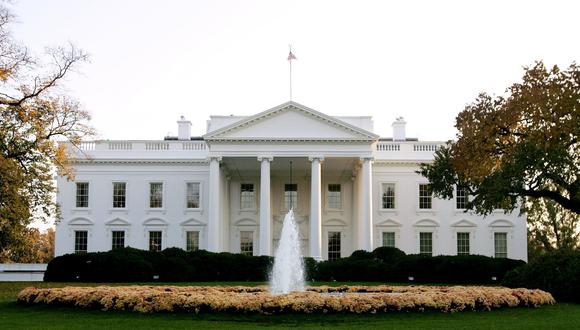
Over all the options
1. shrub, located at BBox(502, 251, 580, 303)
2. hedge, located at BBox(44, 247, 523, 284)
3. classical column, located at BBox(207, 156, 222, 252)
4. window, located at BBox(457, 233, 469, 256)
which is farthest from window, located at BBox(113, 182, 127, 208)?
shrub, located at BBox(502, 251, 580, 303)

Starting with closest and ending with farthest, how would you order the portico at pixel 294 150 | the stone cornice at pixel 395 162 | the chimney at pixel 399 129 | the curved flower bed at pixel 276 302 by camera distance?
1. the curved flower bed at pixel 276 302
2. the portico at pixel 294 150
3. the stone cornice at pixel 395 162
4. the chimney at pixel 399 129

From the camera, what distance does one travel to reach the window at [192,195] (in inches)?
2135

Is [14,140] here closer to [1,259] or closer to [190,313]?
[190,313]

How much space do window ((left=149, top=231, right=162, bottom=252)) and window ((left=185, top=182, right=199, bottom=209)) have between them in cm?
289

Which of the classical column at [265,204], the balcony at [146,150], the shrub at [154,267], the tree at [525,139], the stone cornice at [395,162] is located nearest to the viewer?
the tree at [525,139]

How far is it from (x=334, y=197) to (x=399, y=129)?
720 cm

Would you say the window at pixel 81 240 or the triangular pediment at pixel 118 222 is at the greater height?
the triangular pediment at pixel 118 222

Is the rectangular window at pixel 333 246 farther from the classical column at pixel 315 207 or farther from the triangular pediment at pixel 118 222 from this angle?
the triangular pediment at pixel 118 222

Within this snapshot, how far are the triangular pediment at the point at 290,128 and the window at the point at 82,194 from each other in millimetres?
10893

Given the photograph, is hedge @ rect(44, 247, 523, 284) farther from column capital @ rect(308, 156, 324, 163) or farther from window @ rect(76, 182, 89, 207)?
window @ rect(76, 182, 89, 207)

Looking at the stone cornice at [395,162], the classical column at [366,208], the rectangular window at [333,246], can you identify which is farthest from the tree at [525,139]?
the rectangular window at [333,246]

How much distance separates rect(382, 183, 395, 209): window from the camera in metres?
54.1

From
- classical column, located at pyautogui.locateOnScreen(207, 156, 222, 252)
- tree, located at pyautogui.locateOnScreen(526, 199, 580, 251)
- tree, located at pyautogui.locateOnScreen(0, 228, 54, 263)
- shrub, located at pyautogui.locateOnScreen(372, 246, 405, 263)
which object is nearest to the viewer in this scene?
shrub, located at pyautogui.locateOnScreen(372, 246, 405, 263)

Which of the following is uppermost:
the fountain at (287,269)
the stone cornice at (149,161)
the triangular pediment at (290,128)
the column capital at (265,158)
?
the triangular pediment at (290,128)
